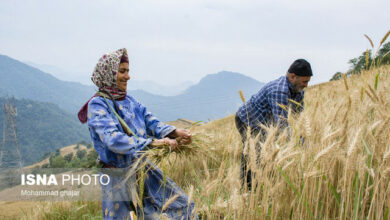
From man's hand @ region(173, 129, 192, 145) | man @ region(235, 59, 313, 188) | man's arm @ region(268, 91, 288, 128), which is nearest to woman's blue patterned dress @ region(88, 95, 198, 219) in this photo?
man's hand @ region(173, 129, 192, 145)

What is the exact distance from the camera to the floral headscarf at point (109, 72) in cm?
216

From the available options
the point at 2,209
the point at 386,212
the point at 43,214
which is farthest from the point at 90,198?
the point at 386,212

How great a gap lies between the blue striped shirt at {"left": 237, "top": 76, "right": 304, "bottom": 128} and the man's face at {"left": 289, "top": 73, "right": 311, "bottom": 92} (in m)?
0.04

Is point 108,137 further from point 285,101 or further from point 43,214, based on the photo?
point 43,214

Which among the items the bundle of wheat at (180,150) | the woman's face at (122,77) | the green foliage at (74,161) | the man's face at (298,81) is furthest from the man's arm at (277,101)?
the green foliage at (74,161)

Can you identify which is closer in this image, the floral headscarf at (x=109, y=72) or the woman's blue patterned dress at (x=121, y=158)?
the woman's blue patterned dress at (x=121, y=158)

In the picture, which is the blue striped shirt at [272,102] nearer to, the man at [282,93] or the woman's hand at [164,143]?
the man at [282,93]

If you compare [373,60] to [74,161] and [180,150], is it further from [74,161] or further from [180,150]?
[74,161]

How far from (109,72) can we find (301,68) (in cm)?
169

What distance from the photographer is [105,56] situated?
2186mm

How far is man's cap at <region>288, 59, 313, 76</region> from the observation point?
2.79m

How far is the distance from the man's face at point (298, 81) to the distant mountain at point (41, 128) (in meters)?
155

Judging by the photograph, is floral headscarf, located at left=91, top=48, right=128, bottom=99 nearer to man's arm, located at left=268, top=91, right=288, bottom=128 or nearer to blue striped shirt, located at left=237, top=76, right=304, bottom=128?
blue striped shirt, located at left=237, top=76, right=304, bottom=128

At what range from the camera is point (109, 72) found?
2164 mm
